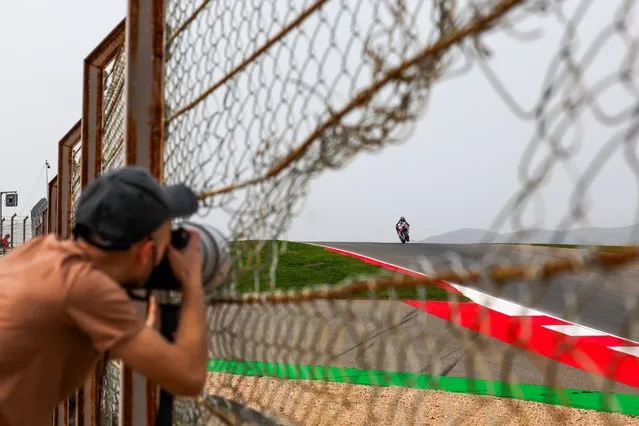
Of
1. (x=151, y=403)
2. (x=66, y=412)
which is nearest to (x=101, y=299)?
(x=151, y=403)

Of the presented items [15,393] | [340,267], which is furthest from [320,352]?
[340,267]

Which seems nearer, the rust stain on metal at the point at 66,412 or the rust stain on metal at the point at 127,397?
the rust stain on metal at the point at 127,397

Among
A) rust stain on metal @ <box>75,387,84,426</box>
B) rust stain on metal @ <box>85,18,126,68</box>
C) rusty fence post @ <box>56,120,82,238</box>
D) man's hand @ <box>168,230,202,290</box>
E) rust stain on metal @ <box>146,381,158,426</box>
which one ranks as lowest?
rust stain on metal @ <box>75,387,84,426</box>

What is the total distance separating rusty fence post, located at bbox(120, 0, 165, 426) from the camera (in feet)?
5.24

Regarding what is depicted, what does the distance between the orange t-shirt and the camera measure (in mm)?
113

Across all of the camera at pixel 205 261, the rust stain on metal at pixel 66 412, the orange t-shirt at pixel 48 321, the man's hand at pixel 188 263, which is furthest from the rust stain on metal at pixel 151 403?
the rust stain on metal at pixel 66 412

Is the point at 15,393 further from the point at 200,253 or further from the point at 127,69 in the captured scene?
the point at 127,69

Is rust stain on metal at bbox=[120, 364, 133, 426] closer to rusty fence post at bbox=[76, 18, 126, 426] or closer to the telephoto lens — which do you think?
the telephoto lens

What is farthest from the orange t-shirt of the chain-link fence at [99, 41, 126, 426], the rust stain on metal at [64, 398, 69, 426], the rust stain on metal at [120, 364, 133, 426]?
the rust stain on metal at [64, 398, 69, 426]

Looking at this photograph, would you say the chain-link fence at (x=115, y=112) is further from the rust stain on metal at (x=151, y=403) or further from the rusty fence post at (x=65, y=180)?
the rust stain on metal at (x=151, y=403)

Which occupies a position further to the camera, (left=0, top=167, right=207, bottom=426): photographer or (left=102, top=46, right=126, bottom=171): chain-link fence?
(left=102, top=46, right=126, bottom=171): chain-link fence

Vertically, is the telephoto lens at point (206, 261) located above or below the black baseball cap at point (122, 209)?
below

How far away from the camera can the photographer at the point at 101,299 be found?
1.06 metres

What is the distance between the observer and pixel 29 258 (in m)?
1.25
